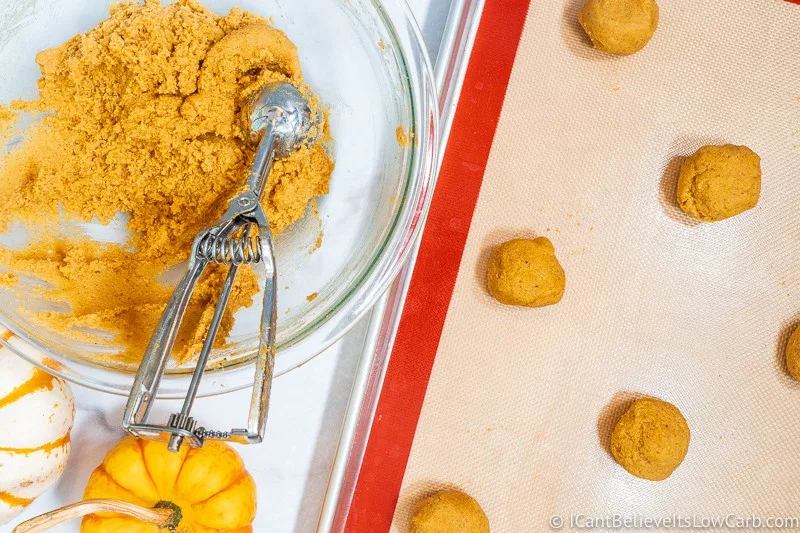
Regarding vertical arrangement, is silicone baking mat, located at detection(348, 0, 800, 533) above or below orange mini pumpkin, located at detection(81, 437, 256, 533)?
above

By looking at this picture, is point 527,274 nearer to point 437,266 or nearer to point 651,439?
point 437,266

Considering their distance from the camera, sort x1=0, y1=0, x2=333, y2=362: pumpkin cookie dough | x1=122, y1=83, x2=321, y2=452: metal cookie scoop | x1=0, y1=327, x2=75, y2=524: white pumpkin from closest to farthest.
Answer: x1=122, y1=83, x2=321, y2=452: metal cookie scoop < x1=0, y1=0, x2=333, y2=362: pumpkin cookie dough < x1=0, y1=327, x2=75, y2=524: white pumpkin

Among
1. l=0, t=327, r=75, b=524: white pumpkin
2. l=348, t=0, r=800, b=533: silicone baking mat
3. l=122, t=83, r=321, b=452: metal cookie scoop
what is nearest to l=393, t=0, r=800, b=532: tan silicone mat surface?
l=348, t=0, r=800, b=533: silicone baking mat

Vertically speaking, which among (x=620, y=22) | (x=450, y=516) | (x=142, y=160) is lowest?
(x=450, y=516)

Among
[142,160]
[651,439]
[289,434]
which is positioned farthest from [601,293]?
[142,160]

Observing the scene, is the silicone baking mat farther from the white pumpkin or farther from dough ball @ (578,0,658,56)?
the white pumpkin

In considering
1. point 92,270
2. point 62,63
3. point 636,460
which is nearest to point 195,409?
point 92,270
